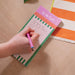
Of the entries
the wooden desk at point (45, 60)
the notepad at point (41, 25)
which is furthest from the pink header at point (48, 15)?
the wooden desk at point (45, 60)

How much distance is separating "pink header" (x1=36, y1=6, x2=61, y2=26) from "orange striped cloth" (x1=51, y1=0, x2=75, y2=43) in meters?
0.02

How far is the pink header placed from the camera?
2.14ft

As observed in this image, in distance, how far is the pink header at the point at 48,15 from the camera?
65cm

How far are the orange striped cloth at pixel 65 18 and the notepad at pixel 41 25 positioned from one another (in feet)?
0.10

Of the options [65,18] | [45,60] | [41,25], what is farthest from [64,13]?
[45,60]

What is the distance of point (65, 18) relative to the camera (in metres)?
0.66

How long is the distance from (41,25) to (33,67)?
9.2 inches

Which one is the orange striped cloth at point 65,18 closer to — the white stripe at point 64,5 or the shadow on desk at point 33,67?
the white stripe at point 64,5

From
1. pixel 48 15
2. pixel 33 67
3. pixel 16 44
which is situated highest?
pixel 48 15

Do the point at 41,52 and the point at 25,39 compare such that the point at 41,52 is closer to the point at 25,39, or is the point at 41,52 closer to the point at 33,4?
the point at 25,39

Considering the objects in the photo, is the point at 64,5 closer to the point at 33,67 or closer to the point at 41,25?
the point at 41,25

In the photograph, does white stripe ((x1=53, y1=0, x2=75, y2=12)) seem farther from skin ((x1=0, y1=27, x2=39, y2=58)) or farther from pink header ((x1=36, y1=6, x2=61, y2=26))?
skin ((x1=0, y1=27, x2=39, y2=58))

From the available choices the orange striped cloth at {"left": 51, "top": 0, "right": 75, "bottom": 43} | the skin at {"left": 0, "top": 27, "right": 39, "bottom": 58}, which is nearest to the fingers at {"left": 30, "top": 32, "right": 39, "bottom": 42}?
the skin at {"left": 0, "top": 27, "right": 39, "bottom": 58}

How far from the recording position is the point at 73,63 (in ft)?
1.93
